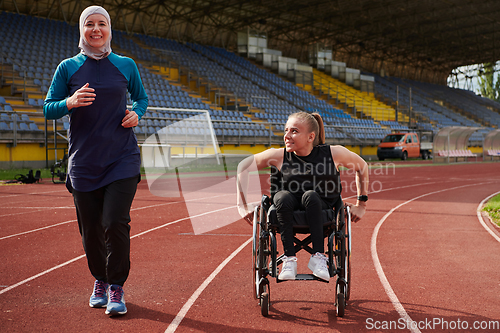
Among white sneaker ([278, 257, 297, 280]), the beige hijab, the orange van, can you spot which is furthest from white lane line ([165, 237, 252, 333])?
the orange van

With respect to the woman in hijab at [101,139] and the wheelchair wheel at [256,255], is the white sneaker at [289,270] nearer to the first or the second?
the wheelchair wheel at [256,255]

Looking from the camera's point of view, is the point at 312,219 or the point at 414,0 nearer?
the point at 312,219

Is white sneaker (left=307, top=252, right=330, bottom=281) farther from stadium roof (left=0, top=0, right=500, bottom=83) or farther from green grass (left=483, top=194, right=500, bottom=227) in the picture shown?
stadium roof (left=0, top=0, right=500, bottom=83)

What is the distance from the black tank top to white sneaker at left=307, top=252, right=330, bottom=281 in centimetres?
47

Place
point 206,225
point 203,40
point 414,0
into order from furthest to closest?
1. point 203,40
2. point 414,0
3. point 206,225

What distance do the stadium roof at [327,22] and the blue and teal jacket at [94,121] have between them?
2937cm

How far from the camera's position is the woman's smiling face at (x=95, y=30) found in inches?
130

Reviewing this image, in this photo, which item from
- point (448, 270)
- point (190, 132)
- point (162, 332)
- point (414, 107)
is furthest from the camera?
point (414, 107)

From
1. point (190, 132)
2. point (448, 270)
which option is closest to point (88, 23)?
point (448, 270)

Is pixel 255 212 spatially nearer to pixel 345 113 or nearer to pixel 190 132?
pixel 190 132

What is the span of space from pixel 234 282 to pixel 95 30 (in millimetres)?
2550

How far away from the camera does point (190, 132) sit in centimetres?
2102

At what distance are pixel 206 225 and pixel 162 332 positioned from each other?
14.4 ft

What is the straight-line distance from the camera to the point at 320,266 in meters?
3.29
